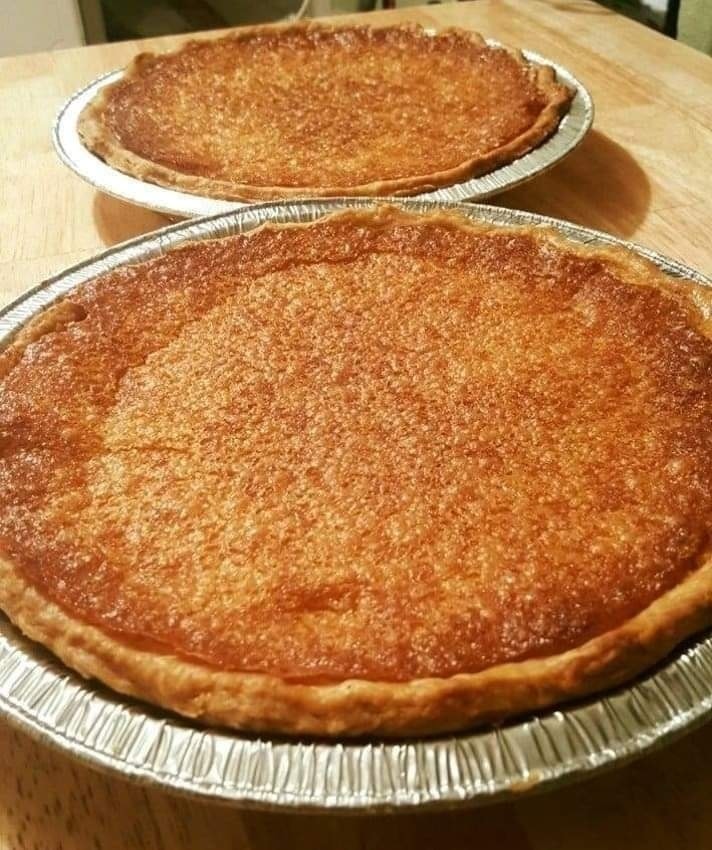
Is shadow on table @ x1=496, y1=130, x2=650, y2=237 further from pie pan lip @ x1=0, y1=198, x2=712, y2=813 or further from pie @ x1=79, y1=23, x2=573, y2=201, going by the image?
pie pan lip @ x1=0, y1=198, x2=712, y2=813

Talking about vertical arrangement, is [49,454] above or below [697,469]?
below

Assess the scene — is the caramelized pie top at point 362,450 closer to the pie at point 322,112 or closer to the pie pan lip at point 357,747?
the pie pan lip at point 357,747

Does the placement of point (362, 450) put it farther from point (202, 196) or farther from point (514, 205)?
point (514, 205)

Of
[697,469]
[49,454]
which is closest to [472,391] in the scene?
[697,469]

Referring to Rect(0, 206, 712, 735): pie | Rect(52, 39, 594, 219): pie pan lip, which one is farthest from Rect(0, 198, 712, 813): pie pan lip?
Rect(52, 39, 594, 219): pie pan lip

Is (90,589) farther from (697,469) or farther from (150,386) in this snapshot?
(697,469)

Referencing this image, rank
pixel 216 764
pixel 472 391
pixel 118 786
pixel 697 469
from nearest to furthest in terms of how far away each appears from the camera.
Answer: pixel 216 764 < pixel 118 786 < pixel 697 469 < pixel 472 391

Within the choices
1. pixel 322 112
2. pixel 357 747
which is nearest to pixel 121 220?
pixel 322 112
